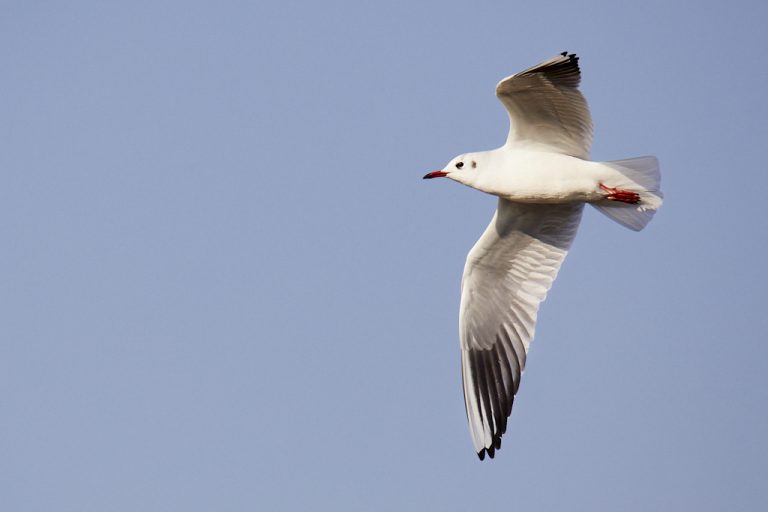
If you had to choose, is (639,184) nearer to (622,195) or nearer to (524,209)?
(622,195)

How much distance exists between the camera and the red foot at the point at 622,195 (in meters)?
8.45

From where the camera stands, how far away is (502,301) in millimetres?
9688

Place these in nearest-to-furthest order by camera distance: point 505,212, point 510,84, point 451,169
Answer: point 510,84 → point 451,169 → point 505,212

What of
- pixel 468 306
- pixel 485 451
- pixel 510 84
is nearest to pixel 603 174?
pixel 510 84

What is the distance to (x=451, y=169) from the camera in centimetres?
883

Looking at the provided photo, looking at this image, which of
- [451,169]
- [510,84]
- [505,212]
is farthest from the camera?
[505,212]

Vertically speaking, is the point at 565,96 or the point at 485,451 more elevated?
the point at 565,96

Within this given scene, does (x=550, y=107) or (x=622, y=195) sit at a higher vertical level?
(x=550, y=107)

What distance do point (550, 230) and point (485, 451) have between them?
1.91m

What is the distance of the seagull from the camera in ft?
27.5

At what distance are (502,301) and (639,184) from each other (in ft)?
5.81

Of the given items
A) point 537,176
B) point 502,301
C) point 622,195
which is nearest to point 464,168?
point 537,176

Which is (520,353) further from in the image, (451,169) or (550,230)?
(451,169)

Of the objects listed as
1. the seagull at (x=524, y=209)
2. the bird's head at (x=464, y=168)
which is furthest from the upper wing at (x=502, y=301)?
the bird's head at (x=464, y=168)
